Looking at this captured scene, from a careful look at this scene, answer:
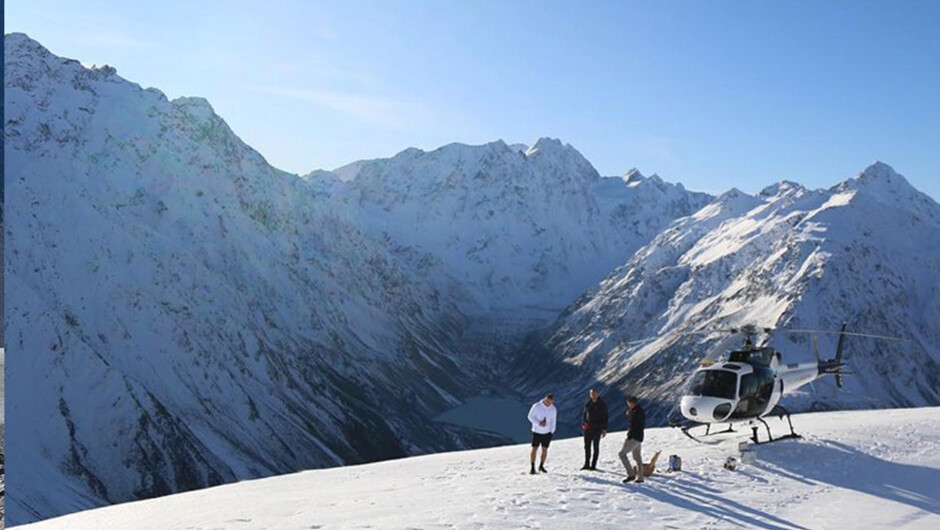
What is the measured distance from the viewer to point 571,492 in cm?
2277

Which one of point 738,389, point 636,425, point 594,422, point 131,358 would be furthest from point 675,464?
point 131,358

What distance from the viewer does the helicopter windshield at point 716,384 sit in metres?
29.3

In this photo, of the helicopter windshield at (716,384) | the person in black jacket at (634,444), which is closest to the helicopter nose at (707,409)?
the helicopter windshield at (716,384)

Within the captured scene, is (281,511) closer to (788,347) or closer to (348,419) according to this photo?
(348,419)

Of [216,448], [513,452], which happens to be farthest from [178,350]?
[513,452]

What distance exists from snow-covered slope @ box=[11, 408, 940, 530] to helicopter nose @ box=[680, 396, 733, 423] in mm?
1375

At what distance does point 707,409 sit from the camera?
29.1 metres

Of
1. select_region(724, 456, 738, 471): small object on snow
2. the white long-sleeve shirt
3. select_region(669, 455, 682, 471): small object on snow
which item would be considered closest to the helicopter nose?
select_region(724, 456, 738, 471): small object on snow

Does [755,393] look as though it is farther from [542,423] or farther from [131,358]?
[131,358]

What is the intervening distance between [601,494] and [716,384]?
907 cm

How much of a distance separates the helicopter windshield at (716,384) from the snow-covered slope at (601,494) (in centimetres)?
225

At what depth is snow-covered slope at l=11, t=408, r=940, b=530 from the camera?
67.3 ft

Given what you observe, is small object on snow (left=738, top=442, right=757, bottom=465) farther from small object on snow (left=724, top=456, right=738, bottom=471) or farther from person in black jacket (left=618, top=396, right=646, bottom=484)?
person in black jacket (left=618, top=396, right=646, bottom=484)

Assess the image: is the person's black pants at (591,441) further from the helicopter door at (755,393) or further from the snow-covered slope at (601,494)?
the helicopter door at (755,393)
